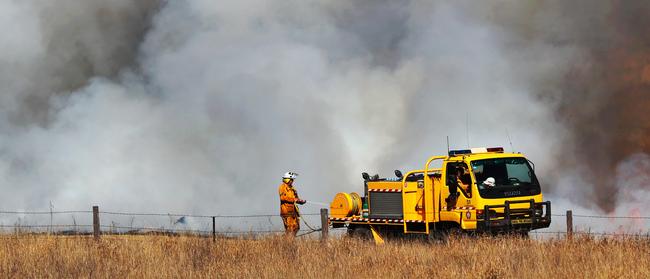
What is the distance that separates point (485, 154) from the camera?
70.9ft

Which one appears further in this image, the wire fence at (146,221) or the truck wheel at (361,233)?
the wire fence at (146,221)

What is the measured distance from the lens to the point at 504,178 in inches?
839

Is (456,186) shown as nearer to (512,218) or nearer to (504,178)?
(504,178)

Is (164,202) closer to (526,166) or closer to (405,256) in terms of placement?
(526,166)

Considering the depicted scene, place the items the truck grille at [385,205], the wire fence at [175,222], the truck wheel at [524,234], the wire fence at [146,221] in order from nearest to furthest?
the truck wheel at [524,234], the truck grille at [385,205], the wire fence at [175,222], the wire fence at [146,221]

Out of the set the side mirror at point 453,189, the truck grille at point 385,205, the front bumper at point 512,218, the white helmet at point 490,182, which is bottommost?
the front bumper at point 512,218

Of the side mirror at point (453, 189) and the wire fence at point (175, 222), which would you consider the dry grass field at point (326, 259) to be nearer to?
the side mirror at point (453, 189)

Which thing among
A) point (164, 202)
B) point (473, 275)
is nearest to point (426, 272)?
point (473, 275)

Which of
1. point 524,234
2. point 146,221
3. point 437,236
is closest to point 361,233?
point 437,236

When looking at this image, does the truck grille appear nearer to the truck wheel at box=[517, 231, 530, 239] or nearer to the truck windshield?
the truck windshield

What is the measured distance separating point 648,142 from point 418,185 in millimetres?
12481

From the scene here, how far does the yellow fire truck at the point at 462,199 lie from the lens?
67.8ft

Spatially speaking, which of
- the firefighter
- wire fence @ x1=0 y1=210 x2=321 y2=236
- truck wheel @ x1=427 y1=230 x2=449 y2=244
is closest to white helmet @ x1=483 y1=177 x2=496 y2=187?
truck wheel @ x1=427 y1=230 x2=449 y2=244

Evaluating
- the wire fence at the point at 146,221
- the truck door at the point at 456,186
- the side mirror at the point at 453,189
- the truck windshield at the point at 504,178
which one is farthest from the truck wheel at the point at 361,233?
the wire fence at the point at 146,221
